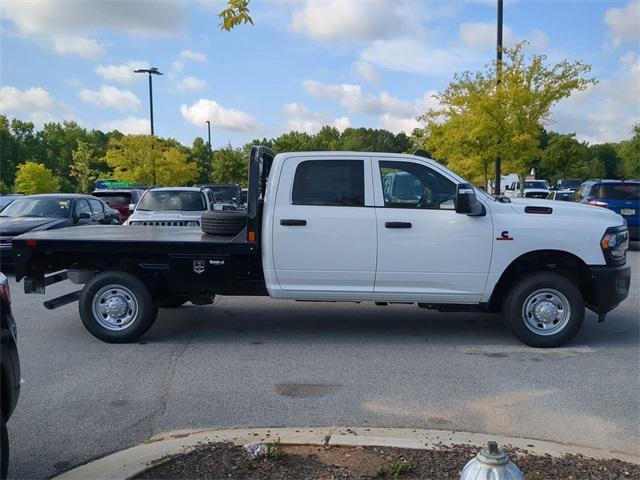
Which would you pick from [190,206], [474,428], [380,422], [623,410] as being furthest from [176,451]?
[190,206]

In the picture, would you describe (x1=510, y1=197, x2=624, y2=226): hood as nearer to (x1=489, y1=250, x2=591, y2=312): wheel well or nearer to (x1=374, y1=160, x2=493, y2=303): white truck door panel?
(x1=489, y1=250, x2=591, y2=312): wheel well

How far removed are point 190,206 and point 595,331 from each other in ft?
29.3

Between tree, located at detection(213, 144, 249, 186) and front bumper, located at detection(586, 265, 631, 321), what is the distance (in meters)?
48.3

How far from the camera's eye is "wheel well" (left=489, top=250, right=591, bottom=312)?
6.82m

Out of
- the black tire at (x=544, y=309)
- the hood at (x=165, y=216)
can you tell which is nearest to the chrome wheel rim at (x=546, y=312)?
the black tire at (x=544, y=309)

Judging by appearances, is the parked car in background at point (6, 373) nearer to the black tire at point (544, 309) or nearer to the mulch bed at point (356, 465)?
the mulch bed at point (356, 465)

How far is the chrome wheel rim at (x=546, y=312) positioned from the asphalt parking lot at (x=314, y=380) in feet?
0.89

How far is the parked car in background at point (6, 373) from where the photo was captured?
3.44 m

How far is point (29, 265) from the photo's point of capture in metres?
7.00

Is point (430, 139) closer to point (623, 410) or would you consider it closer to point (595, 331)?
point (595, 331)

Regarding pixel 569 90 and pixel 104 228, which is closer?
→ pixel 104 228

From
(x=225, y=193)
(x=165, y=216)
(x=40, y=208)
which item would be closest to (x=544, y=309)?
(x=165, y=216)

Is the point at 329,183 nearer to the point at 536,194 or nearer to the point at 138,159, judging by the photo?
the point at 536,194

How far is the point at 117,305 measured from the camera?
698 centimetres
